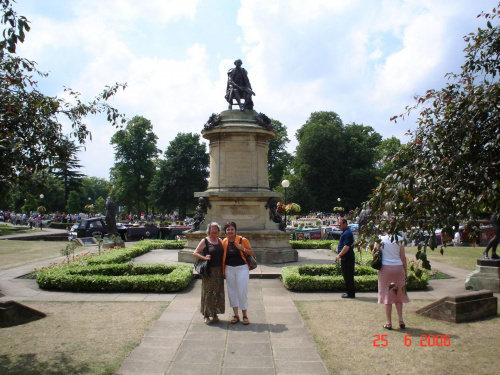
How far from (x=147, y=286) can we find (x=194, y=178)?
46762mm

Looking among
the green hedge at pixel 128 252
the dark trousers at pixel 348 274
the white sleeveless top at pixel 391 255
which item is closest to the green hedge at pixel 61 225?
the green hedge at pixel 128 252

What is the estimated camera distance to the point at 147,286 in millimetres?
9891

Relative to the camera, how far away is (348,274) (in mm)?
9438

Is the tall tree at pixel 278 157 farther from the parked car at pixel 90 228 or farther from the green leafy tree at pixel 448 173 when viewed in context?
the green leafy tree at pixel 448 173

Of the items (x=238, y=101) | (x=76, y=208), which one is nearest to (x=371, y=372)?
(x=238, y=101)

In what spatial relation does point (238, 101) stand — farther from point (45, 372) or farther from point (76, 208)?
point (76, 208)

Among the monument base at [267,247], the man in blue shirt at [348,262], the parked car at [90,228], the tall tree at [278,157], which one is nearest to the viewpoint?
the man in blue shirt at [348,262]

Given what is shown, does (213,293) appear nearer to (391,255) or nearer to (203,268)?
(203,268)

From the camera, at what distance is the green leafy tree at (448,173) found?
3.56 m

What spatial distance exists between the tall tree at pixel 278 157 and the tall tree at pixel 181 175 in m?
10.2

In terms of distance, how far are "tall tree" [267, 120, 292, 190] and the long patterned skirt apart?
173 feet

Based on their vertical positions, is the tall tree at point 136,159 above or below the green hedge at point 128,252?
above
